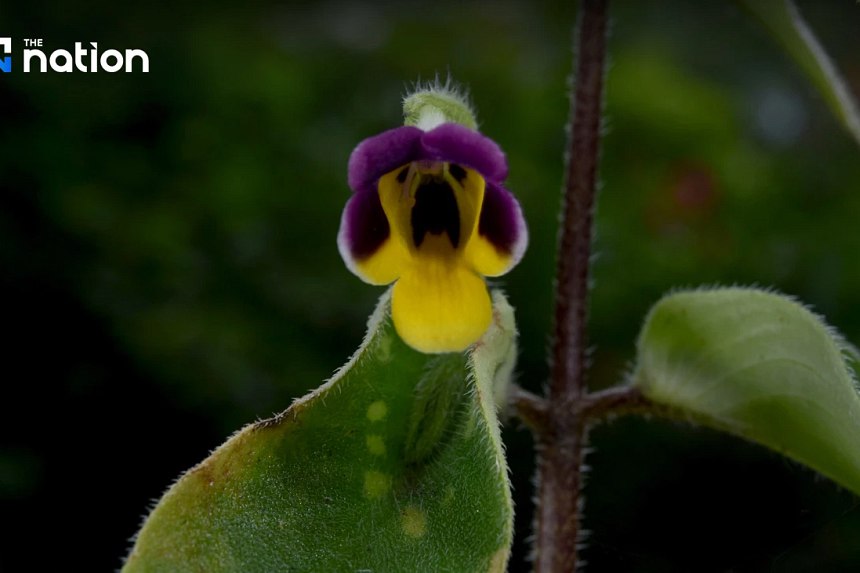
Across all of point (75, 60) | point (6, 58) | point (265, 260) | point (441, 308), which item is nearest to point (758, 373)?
point (441, 308)

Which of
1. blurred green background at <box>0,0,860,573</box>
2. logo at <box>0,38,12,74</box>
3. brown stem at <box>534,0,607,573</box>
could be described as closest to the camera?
brown stem at <box>534,0,607,573</box>

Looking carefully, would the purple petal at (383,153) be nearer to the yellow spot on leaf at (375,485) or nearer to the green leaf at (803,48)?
the yellow spot on leaf at (375,485)

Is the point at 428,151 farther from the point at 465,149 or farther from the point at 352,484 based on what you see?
the point at 352,484

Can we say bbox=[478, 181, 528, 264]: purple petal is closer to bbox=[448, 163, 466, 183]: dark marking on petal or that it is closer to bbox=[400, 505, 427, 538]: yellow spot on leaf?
bbox=[448, 163, 466, 183]: dark marking on petal

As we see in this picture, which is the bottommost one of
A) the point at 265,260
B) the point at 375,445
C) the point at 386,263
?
the point at 265,260

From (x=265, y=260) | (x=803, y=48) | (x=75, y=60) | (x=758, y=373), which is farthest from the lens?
(x=75, y=60)

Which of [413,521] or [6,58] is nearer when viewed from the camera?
[413,521]

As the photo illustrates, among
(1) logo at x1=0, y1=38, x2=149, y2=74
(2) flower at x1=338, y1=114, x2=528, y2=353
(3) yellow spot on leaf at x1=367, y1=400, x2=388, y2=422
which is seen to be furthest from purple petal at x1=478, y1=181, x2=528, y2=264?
(1) logo at x1=0, y1=38, x2=149, y2=74
